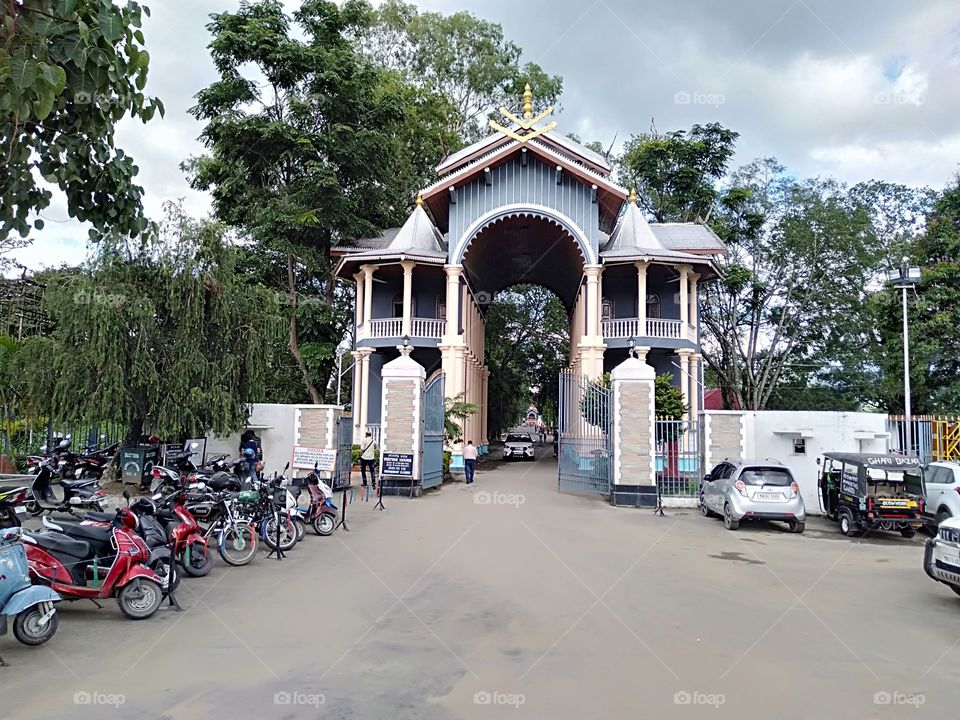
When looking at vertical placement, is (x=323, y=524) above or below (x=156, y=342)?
below

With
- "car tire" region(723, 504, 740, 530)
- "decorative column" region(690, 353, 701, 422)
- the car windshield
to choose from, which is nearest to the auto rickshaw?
the car windshield

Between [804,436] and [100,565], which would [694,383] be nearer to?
[804,436]

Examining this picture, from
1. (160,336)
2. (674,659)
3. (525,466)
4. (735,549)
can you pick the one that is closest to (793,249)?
(525,466)

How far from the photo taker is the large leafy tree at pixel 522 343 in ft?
145

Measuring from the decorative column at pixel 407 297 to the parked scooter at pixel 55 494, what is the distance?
16337 millimetres

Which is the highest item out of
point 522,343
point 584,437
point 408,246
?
point 408,246

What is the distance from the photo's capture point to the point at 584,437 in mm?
18047

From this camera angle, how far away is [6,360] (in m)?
16.1

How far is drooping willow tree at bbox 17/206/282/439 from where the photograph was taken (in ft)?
45.2

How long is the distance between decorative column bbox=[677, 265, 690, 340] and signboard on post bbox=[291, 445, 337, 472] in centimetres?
1792

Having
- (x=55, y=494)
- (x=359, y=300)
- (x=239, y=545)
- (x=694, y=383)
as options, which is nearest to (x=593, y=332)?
(x=694, y=383)

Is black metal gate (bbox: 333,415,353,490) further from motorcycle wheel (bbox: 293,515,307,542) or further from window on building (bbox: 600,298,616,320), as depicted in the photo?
window on building (bbox: 600,298,616,320)

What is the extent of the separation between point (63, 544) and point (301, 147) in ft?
80.8

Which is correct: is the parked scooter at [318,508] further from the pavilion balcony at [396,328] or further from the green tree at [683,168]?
the green tree at [683,168]
